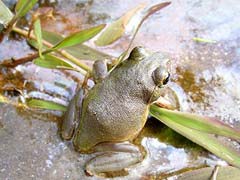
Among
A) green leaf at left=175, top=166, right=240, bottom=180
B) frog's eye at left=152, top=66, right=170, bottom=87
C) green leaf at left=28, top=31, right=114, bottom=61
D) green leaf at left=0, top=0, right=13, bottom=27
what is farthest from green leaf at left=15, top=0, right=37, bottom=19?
green leaf at left=175, top=166, right=240, bottom=180

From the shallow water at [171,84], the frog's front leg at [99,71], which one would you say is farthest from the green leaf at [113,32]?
the frog's front leg at [99,71]

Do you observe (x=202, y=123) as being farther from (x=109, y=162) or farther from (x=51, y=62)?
(x=51, y=62)

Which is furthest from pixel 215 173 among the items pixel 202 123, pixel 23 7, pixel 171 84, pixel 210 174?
pixel 23 7

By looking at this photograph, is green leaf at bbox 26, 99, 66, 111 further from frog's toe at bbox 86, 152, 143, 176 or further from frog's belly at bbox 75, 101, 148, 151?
frog's toe at bbox 86, 152, 143, 176

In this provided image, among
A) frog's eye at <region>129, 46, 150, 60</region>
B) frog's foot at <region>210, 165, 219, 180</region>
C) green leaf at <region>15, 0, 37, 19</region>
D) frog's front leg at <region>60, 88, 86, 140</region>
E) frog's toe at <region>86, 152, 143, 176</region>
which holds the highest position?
green leaf at <region>15, 0, 37, 19</region>

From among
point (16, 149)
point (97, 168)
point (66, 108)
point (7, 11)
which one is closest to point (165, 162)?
point (97, 168)
